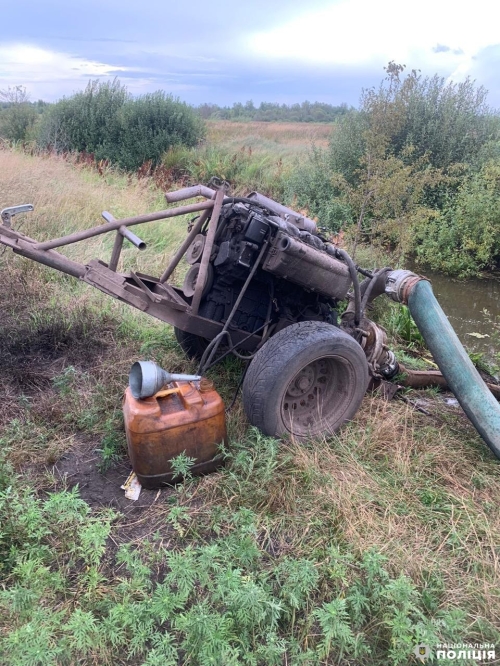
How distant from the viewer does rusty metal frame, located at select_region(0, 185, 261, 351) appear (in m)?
3.02

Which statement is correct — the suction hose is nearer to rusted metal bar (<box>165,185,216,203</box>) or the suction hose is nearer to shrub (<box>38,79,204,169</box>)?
rusted metal bar (<box>165,185,216,203</box>)

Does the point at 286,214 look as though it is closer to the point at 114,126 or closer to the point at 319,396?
the point at 319,396

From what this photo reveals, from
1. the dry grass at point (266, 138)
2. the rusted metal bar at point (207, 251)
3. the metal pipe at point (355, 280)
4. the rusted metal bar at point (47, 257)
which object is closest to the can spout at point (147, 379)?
the rusted metal bar at point (207, 251)

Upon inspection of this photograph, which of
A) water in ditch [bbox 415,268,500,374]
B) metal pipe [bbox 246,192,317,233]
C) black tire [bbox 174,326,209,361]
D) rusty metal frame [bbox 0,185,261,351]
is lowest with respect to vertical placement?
water in ditch [bbox 415,268,500,374]

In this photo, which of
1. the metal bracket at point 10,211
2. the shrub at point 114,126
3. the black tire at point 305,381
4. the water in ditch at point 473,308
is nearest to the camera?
the metal bracket at point 10,211

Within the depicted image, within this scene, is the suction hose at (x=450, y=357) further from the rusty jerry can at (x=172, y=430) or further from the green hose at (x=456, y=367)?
the rusty jerry can at (x=172, y=430)

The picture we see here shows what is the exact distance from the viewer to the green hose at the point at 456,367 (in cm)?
335

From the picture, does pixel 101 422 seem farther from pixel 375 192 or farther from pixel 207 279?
pixel 375 192

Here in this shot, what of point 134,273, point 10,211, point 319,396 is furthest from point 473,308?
point 10,211

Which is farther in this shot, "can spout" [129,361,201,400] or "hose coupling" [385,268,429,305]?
"hose coupling" [385,268,429,305]

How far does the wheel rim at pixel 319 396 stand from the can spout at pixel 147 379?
2.87 feet

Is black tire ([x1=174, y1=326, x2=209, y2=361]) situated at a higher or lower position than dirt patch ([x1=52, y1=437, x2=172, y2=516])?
higher

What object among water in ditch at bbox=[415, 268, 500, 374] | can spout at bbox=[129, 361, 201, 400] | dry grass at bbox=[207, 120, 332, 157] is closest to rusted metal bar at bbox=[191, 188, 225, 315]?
can spout at bbox=[129, 361, 201, 400]

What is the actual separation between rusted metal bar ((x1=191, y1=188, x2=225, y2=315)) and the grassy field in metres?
0.82
